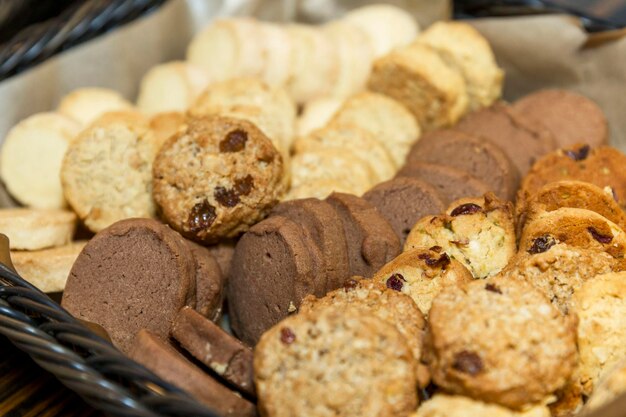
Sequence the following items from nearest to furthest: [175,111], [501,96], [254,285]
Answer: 1. [254,285]
2. [175,111]
3. [501,96]

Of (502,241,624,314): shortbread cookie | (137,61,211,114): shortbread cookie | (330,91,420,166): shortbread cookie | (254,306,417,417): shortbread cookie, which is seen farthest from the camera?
(137,61,211,114): shortbread cookie

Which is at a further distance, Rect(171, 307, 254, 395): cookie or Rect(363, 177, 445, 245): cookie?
Rect(363, 177, 445, 245): cookie

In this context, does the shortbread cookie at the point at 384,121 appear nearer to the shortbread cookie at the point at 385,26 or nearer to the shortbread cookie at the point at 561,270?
the shortbread cookie at the point at 385,26

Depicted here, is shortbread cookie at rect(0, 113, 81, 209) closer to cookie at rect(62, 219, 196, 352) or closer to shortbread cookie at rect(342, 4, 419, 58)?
cookie at rect(62, 219, 196, 352)

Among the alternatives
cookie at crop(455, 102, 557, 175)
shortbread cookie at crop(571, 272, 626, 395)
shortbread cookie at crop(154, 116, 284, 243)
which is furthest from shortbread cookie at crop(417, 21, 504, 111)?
shortbread cookie at crop(571, 272, 626, 395)

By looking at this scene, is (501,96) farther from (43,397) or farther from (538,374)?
(43,397)

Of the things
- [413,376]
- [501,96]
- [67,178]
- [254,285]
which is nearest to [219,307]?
[254,285]

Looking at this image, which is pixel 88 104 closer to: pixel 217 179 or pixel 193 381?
pixel 217 179
